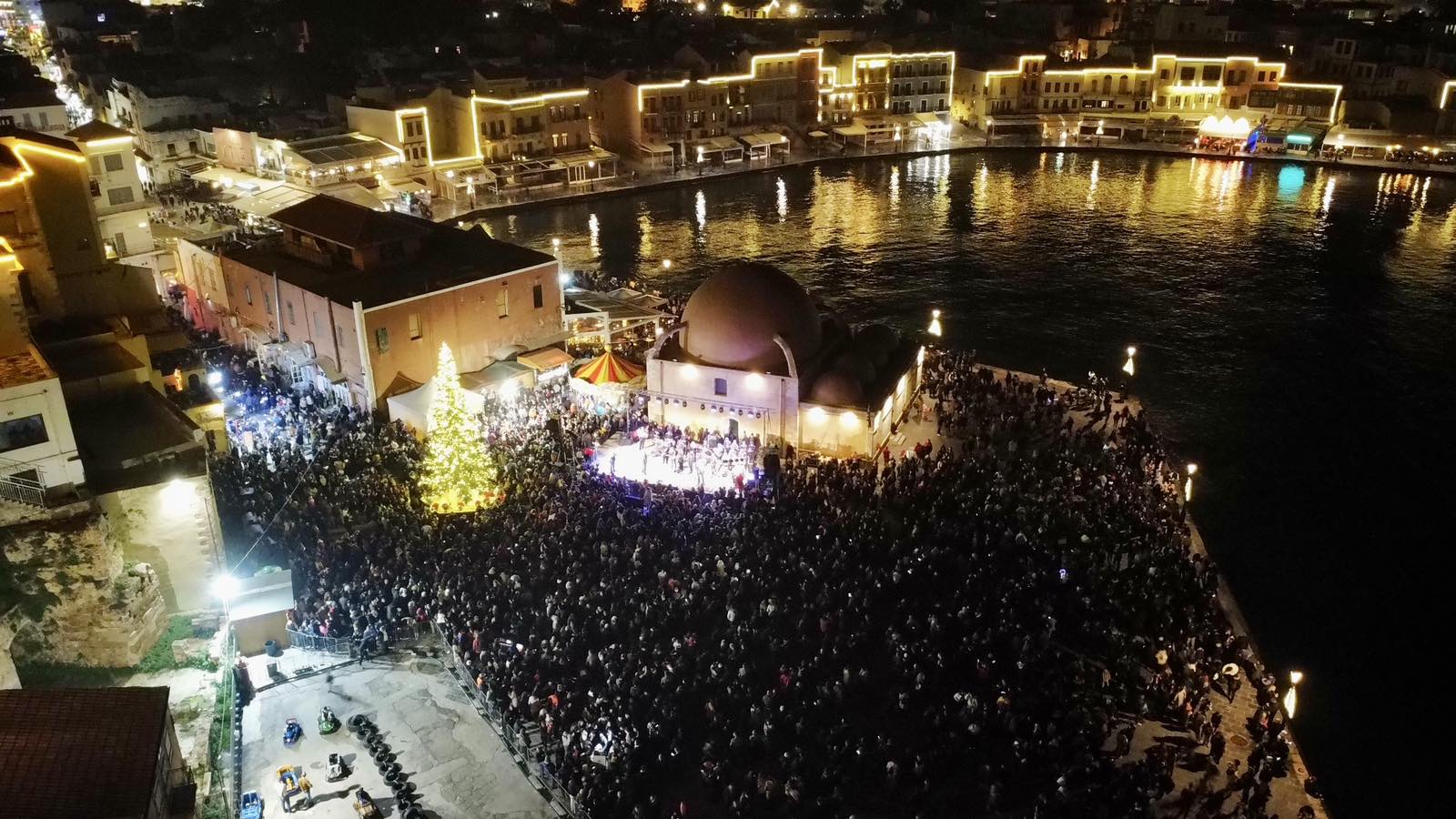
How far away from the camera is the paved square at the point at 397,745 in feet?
52.2

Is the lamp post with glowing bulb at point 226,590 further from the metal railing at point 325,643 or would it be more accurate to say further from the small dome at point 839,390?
the small dome at point 839,390

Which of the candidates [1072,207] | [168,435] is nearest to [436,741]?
[168,435]

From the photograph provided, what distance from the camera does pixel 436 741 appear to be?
1716 cm

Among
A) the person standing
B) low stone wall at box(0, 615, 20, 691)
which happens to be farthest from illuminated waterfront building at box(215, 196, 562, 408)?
the person standing

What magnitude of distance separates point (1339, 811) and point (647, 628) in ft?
42.2

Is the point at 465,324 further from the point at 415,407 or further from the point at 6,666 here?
the point at 6,666

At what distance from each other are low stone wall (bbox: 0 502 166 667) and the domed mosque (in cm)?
1384

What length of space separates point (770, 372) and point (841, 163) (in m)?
48.3

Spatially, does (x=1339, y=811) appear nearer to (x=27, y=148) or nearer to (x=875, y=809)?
(x=875, y=809)

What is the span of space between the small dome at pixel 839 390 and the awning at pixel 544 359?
29.4 feet

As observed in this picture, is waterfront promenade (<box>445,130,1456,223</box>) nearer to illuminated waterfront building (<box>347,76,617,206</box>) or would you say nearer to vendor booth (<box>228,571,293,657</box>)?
illuminated waterfront building (<box>347,76,617,206</box>)

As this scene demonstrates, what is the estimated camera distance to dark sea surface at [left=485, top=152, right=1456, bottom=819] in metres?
22.6

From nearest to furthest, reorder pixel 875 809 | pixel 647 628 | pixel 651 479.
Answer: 1. pixel 875 809
2. pixel 647 628
3. pixel 651 479

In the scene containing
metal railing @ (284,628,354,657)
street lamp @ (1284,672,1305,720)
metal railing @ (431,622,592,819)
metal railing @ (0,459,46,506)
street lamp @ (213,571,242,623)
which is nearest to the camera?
metal railing @ (431,622,592,819)
